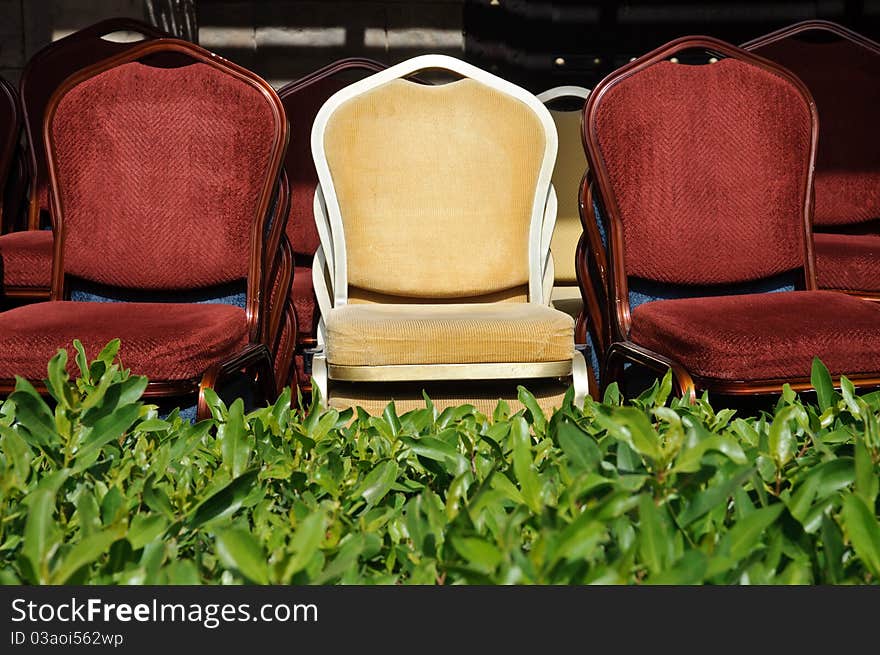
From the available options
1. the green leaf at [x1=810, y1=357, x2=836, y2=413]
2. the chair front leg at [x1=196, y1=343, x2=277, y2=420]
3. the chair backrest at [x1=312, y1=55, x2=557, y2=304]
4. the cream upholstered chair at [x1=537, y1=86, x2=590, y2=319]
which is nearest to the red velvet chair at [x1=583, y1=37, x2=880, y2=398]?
the chair backrest at [x1=312, y1=55, x2=557, y2=304]

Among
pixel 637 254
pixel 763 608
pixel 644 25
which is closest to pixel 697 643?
pixel 763 608

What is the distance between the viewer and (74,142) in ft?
8.98

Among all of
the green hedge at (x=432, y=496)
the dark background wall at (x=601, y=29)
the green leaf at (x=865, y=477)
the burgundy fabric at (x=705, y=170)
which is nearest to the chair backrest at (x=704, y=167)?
the burgundy fabric at (x=705, y=170)

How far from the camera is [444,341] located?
2.33 meters

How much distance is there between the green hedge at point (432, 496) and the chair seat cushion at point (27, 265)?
228 centimetres

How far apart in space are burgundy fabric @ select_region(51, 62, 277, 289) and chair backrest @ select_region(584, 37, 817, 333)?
100 cm

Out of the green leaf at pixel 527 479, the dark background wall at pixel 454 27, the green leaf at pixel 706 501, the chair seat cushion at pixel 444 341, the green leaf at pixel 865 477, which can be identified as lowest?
the chair seat cushion at pixel 444 341

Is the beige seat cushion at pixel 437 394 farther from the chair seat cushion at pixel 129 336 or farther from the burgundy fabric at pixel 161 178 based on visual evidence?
the burgundy fabric at pixel 161 178

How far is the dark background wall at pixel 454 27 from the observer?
4.43 meters

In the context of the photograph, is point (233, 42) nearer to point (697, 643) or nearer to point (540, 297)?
point (540, 297)

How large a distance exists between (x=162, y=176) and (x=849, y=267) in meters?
2.10

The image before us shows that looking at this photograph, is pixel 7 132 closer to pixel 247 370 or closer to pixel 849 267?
pixel 247 370

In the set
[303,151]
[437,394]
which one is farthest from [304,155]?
[437,394]

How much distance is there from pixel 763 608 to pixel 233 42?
16.4 feet
